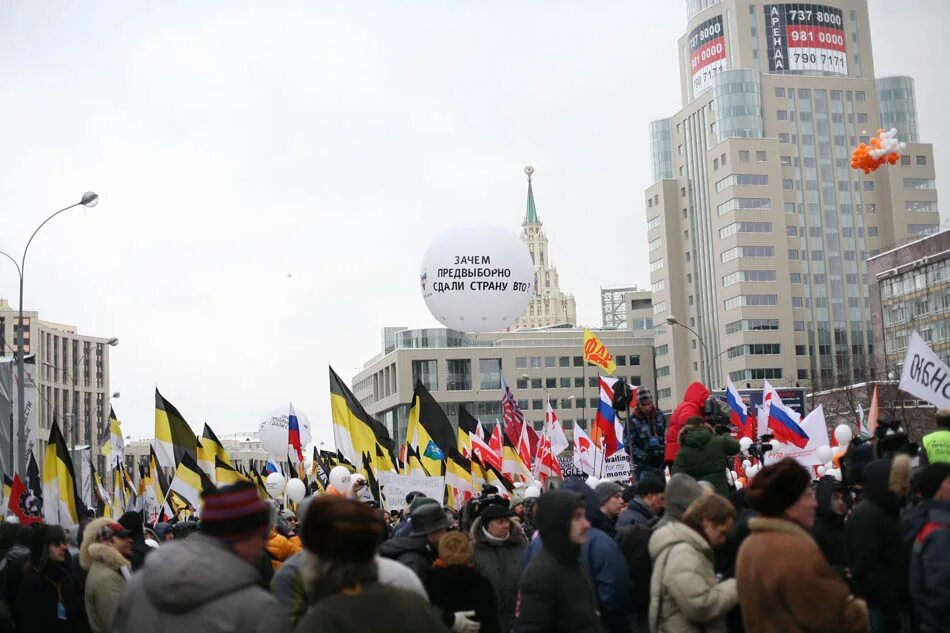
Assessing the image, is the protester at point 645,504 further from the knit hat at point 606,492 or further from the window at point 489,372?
the window at point 489,372

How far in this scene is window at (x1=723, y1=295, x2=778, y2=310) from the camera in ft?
420

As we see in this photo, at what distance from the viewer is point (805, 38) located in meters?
138

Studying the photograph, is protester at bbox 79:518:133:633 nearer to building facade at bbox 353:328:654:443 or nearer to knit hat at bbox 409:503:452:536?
knit hat at bbox 409:503:452:536

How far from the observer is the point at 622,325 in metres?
187

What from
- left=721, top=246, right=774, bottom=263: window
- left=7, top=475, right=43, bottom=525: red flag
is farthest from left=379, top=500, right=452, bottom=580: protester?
left=721, top=246, right=774, bottom=263: window

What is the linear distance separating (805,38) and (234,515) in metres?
139

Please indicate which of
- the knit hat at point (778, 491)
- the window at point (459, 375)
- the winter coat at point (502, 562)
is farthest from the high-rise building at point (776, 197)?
the knit hat at point (778, 491)

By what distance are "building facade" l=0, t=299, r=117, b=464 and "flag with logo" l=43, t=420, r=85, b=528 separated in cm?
14417

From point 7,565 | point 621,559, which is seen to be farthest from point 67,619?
point 621,559

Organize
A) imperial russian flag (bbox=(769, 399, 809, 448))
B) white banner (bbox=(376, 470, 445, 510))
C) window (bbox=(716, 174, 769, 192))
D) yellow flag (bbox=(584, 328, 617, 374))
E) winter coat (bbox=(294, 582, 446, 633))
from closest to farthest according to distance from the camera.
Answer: winter coat (bbox=(294, 582, 446, 633)) < white banner (bbox=(376, 470, 445, 510)) < imperial russian flag (bbox=(769, 399, 809, 448)) < yellow flag (bbox=(584, 328, 617, 374)) < window (bbox=(716, 174, 769, 192))

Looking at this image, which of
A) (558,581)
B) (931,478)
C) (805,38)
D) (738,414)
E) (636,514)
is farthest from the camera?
(805,38)

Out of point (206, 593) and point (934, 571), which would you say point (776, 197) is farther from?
point (206, 593)

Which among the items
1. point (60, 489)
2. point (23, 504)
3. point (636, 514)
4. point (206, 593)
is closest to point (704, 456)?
point (636, 514)

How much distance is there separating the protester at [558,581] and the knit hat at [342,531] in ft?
6.67
